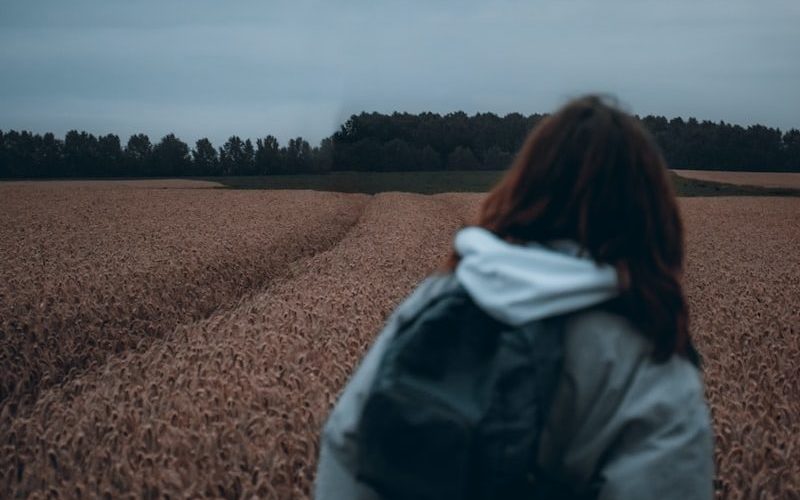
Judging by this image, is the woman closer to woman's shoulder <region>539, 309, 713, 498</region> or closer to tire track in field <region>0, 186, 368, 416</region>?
woman's shoulder <region>539, 309, 713, 498</region>

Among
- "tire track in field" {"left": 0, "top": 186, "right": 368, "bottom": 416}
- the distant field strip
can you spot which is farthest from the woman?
the distant field strip

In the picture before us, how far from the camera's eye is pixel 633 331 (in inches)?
85.7

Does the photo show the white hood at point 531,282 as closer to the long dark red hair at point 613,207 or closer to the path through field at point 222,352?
the long dark red hair at point 613,207

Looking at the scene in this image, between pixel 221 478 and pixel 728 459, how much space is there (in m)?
3.02

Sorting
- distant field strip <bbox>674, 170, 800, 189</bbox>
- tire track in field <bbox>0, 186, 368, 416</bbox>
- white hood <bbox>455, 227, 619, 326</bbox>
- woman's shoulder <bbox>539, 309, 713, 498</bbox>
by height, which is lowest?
distant field strip <bbox>674, 170, 800, 189</bbox>

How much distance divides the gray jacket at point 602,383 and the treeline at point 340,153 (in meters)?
80.0

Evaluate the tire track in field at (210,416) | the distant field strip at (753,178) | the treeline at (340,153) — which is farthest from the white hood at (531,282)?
the treeline at (340,153)

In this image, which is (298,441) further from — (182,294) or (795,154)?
(795,154)

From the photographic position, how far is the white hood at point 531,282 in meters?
2.08

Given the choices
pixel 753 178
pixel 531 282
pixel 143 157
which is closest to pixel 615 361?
pixel 531 282

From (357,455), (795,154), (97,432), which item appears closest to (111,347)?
(97,432)

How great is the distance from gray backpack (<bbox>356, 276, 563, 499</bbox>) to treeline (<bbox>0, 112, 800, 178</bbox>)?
80119 millimetres

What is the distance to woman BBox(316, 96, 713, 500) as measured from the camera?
213 centimetres

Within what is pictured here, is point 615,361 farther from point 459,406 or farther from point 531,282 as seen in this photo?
point 459,406
